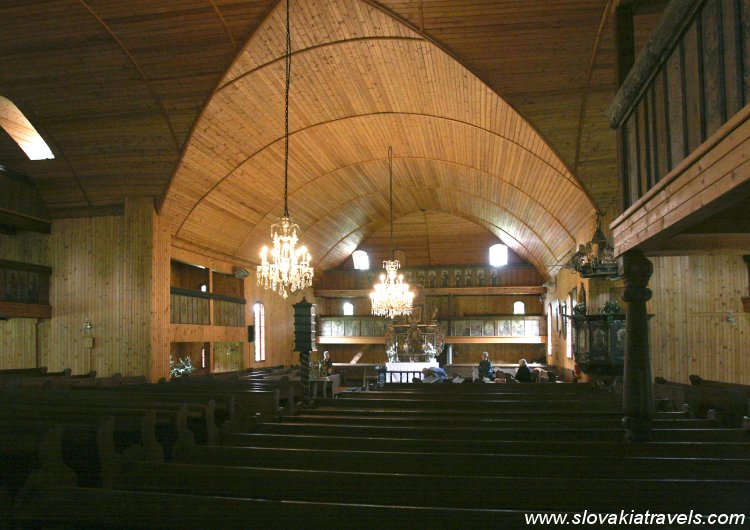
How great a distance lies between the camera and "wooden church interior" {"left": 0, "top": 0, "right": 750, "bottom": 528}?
4.21m

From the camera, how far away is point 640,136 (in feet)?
17.5

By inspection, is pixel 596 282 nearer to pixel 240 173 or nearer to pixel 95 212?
pixel 240 173

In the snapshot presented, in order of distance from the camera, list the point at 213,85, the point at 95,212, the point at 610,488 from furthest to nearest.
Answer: the point at 95,212 → the point at 213,85 → the point at 610,488

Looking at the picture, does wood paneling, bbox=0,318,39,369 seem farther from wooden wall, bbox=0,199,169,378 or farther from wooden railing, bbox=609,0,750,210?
wooden railing, bbox=609,0,750,210

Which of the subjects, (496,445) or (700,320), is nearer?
(496,445)

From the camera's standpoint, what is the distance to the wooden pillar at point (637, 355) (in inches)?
240

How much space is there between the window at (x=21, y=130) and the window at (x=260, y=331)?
9.48 m

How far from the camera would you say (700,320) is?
15.3m

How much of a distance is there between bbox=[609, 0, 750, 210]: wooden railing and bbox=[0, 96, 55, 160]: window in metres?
15.7

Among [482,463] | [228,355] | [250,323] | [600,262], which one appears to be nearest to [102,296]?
[228,355]

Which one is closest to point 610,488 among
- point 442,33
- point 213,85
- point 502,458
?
point 502,458

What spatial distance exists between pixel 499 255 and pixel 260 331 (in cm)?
1156

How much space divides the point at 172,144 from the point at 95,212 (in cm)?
342

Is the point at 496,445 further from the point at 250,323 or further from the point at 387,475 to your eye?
the point at 250,323
